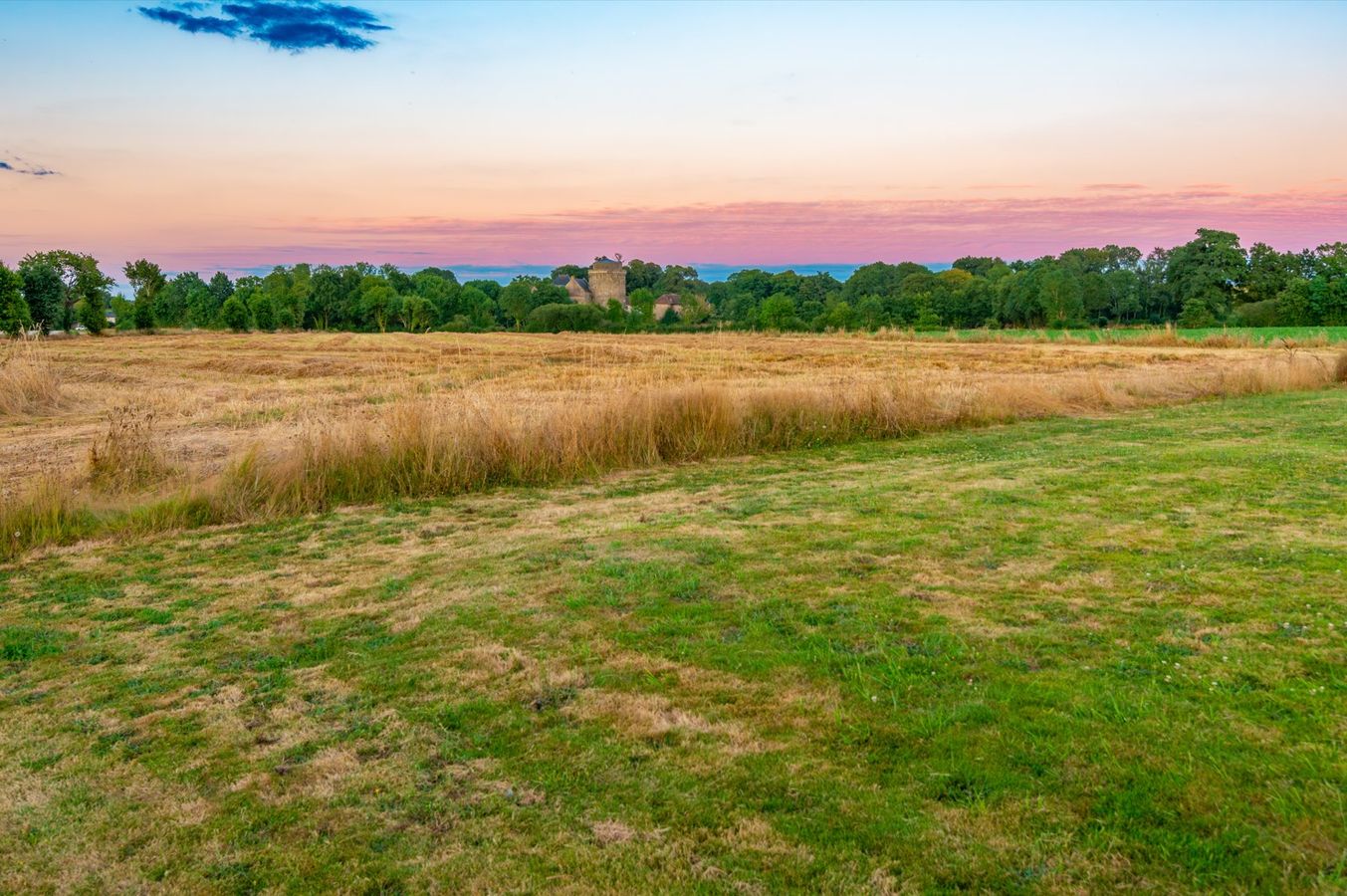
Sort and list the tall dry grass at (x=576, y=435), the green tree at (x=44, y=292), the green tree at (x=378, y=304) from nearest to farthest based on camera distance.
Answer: the tall dry grass at (x=576, y=435) < the green tree at (x=44, y=292) < the green tree at (x=378, y=304)

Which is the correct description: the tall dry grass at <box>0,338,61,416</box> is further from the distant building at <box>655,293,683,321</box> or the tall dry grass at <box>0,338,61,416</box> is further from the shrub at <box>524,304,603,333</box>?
the distant building at <box>655,293,683,321</box>

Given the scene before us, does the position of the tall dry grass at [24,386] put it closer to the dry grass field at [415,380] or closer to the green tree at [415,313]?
the dry grass field at [415,380]

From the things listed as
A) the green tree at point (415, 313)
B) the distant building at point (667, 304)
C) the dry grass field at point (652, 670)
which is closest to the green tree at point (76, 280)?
the green tree at point (415, 313)

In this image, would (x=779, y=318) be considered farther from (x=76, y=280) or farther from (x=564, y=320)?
(x=76, y=280)

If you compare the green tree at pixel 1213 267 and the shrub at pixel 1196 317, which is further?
the green tree at pixel 1213 267

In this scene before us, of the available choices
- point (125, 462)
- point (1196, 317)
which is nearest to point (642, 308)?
point (1196, 317)

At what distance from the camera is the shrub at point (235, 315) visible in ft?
217

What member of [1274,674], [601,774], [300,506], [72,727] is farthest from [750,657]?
[300,506]

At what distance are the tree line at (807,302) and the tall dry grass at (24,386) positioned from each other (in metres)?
34.0

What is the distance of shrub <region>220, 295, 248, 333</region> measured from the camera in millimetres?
66000

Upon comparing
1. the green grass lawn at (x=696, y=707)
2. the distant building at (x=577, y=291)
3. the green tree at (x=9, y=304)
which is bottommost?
the green grass lawn at (x=696, y=707)

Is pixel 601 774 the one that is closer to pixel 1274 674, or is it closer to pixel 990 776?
pixel 990 776

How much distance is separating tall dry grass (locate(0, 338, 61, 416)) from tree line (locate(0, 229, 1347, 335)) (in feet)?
112

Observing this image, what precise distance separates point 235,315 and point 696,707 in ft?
236
